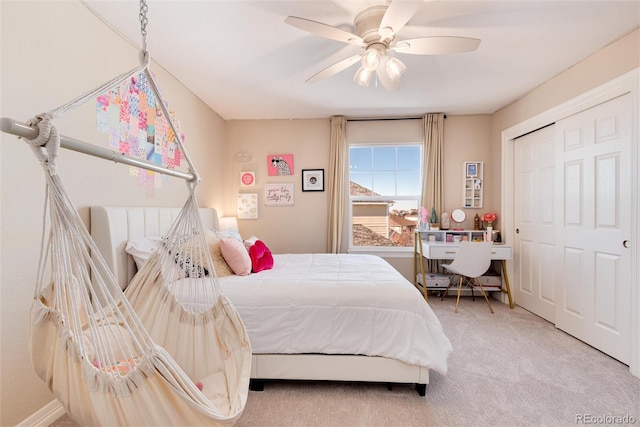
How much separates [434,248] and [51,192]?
3.54 m

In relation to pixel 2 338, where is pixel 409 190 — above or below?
above

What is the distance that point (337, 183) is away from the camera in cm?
412

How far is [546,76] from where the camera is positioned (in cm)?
291

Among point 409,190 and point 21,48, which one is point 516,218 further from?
point 21,48

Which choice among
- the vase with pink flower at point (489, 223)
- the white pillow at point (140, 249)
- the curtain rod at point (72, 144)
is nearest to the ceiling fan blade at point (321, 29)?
the curtain rod at point (72, 144)

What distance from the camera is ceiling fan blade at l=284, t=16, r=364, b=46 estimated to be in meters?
1.70

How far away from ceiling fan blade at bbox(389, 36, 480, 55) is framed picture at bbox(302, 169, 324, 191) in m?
2.32

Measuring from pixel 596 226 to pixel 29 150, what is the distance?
403cm

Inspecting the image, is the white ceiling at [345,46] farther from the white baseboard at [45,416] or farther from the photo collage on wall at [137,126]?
the white baseboard at [45,416]

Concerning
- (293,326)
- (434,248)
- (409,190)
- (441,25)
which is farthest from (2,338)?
(409,190)

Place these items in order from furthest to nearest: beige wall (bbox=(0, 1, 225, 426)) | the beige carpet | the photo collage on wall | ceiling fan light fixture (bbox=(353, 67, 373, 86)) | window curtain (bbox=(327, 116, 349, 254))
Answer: window curtain (bbox=(327, 116, 349, 254)) → ceiling fan light fixture (bbox=(353, 67, 373, 86)) → the photo collage on wall → the beige carpet → beige wall (bbox=(0, 1, 225, 426))

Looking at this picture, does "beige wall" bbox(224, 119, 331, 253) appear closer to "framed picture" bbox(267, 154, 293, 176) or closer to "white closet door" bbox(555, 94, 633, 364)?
"framed picture" bbox(267, 154, 293, 176)

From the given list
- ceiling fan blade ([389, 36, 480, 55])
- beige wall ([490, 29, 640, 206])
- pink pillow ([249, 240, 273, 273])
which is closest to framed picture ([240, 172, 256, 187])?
pink pillow ([249, 240, 273, 273])

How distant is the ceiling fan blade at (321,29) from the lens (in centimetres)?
170
